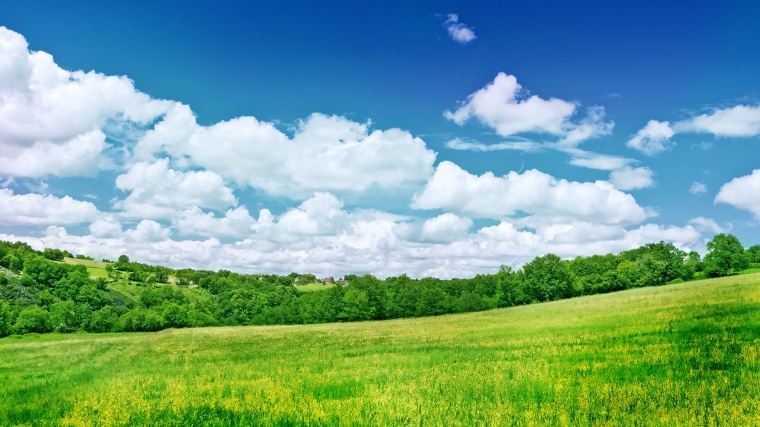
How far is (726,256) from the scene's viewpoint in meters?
88.0

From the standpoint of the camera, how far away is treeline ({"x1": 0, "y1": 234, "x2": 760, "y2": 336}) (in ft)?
357

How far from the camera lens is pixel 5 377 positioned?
80.6ft

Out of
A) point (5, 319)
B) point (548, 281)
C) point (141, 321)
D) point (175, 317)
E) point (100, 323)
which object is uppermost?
point (548, 281)

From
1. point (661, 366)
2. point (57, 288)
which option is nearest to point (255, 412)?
point (661, 366)

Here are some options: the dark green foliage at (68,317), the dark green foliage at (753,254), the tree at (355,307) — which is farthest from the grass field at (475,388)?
the dark green foliage at (68,317)

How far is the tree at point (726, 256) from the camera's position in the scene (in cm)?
8769

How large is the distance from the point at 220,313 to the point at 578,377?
146092 millimetres

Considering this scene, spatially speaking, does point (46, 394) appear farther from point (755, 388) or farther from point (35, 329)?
point (35, 329)

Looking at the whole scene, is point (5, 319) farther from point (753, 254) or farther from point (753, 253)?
point (753, 253)

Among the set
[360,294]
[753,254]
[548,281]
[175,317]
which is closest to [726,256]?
[753,254]

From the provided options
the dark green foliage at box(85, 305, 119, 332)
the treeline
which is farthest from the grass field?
the dark green foliage at box(85, 305, 119, 332)

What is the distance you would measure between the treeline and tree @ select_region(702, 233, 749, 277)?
0.16 metres

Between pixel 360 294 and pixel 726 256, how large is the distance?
80968mm

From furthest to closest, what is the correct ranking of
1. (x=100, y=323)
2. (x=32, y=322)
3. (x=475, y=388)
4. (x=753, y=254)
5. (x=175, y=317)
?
1. (x=175, y=317)
2. (x=100, y=323)
3. (x=32, y=322)
4. (x=753, y=254)
5. (x=475, y=388)
